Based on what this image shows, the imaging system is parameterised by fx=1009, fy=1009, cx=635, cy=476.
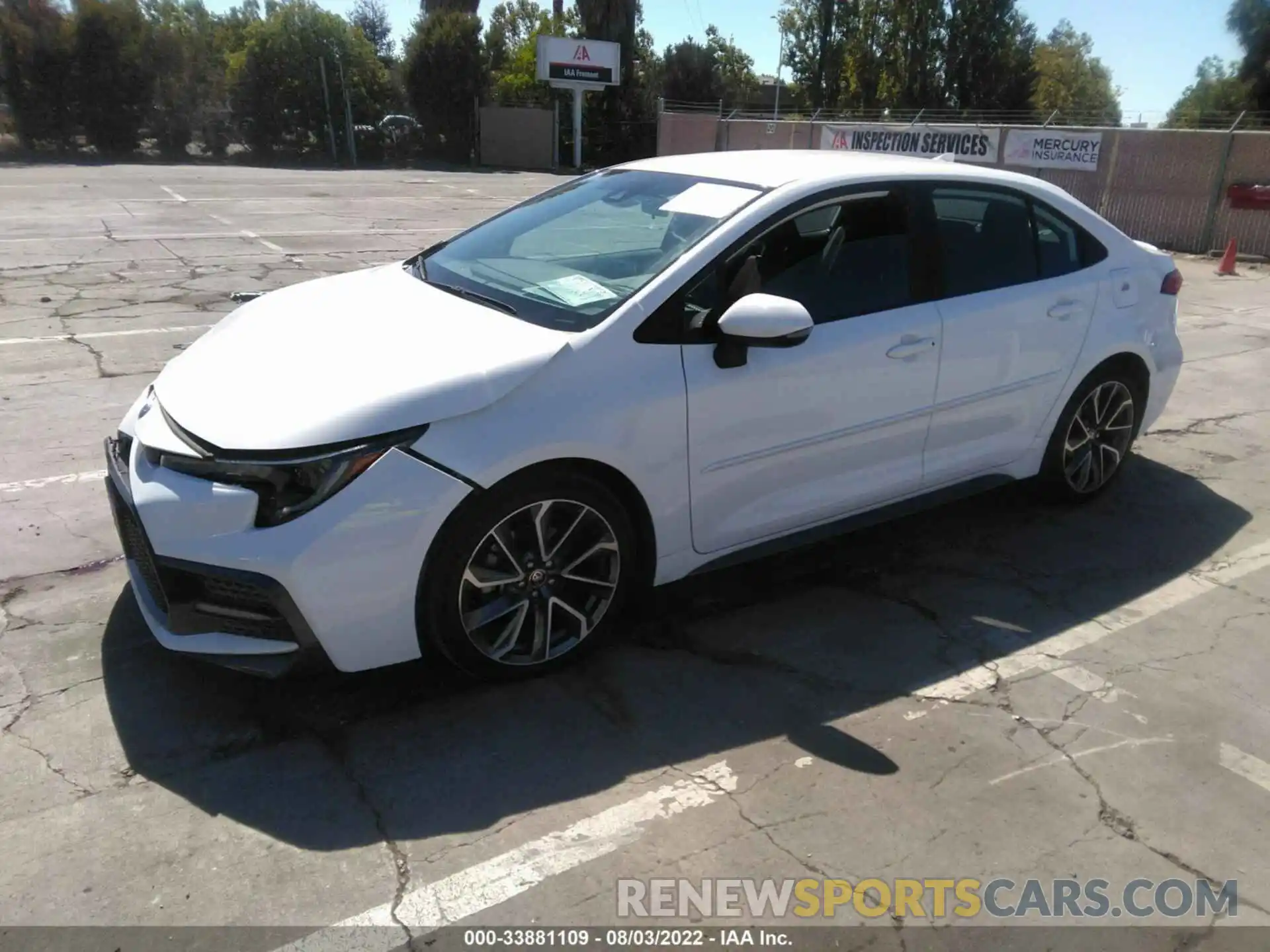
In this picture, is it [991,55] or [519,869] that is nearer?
[519,869]

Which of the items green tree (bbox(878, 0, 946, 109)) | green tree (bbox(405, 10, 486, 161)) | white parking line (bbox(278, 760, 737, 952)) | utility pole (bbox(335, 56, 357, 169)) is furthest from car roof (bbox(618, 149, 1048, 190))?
green tree (bbox(878, 0, 946, 109))

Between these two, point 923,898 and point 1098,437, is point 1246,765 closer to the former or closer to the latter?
point 923,898

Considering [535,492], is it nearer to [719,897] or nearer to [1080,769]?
[719,897]

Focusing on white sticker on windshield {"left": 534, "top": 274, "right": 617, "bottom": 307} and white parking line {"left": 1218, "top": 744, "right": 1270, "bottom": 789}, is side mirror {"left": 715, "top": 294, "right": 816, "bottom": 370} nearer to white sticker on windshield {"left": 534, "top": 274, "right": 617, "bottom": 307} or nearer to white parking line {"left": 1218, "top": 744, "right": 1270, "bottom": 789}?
white sticker on windshield {"left": 534, "top": 274, "right": 617, "bottom": 307}

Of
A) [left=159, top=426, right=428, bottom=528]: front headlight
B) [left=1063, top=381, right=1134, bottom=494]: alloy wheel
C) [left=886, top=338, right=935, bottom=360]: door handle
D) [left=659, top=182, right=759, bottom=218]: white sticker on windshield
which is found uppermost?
[left=659, top=182, right=759, bottom=218]: white sticker on windshield

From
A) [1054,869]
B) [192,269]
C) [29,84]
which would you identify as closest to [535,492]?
[1054,869]

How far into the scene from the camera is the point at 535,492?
3.21 m

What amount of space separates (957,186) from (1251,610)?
85.8 inches

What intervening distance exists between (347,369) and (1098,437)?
377 centimetres

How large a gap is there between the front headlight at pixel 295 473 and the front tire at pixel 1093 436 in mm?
3393

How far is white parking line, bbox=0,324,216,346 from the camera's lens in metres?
7.79

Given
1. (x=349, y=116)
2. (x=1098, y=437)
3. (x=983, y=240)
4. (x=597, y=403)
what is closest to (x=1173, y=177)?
(x=1098, y=437)

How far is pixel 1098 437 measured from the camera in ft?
16.8

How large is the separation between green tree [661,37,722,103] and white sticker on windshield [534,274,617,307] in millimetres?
40518
